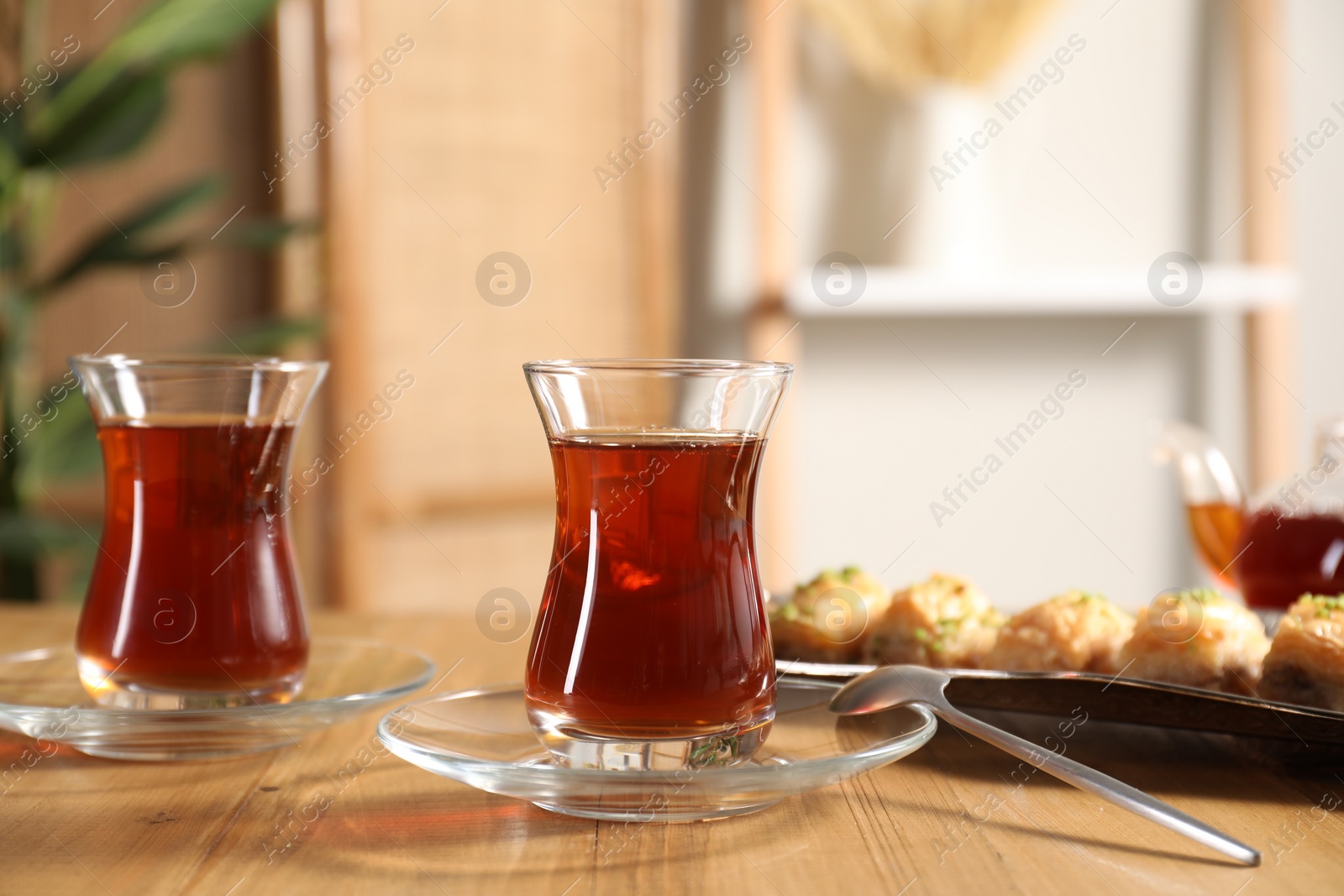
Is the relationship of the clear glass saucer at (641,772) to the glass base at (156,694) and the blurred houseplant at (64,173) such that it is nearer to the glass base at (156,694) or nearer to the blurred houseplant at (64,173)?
the glass base at (156,694)

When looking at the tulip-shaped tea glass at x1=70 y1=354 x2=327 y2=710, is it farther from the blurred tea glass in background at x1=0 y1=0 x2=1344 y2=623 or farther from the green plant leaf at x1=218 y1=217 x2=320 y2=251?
the blurred tea glass in background at x1=0 y1=0 x2=1344 y2=623

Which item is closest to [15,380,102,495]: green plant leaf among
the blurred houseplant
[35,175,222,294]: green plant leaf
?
the blurred houseplant

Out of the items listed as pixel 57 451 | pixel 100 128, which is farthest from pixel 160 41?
pixel 57 451

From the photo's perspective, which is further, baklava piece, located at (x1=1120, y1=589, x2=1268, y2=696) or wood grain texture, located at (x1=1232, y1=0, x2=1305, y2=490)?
wood grain texture, located at (x1=1232, y1=0, x2=1305, y2=490)

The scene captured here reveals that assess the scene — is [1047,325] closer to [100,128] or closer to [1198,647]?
Answer: [100,128]

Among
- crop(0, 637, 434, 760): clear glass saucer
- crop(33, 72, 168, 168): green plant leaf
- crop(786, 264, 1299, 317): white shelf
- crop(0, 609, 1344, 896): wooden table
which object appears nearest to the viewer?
crop(0, 609, 1344, 896): wooden table

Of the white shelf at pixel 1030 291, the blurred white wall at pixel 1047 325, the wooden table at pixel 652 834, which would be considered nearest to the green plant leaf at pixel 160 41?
the blurred white wall at pixel 1047 325
